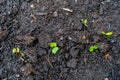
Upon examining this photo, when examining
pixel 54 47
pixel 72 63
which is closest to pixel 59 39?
pixel 54 47

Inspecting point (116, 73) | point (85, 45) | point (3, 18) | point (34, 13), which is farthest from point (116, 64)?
point (3, 18)

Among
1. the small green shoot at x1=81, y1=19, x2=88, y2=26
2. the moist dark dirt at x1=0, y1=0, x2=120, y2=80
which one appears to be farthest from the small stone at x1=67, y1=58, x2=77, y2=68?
the small green shoot at x1=81, y1=19, x2=88, y2=26

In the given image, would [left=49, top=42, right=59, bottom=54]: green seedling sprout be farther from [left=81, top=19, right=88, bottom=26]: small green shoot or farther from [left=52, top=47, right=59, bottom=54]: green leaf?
[left=81, top=19, right=88, bottom=26]: small green shoot

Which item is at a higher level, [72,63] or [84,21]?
[84,21]

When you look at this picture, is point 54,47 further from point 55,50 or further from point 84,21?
point 84,21

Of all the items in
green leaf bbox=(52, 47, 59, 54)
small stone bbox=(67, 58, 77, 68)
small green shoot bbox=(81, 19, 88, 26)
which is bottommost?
small stone bbox=(67, 58, 77, 68)

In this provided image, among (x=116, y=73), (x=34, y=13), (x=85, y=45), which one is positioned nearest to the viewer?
(x=116, y=73)

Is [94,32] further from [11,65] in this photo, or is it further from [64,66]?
[11,65]

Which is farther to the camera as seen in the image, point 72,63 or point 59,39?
point 59,39
